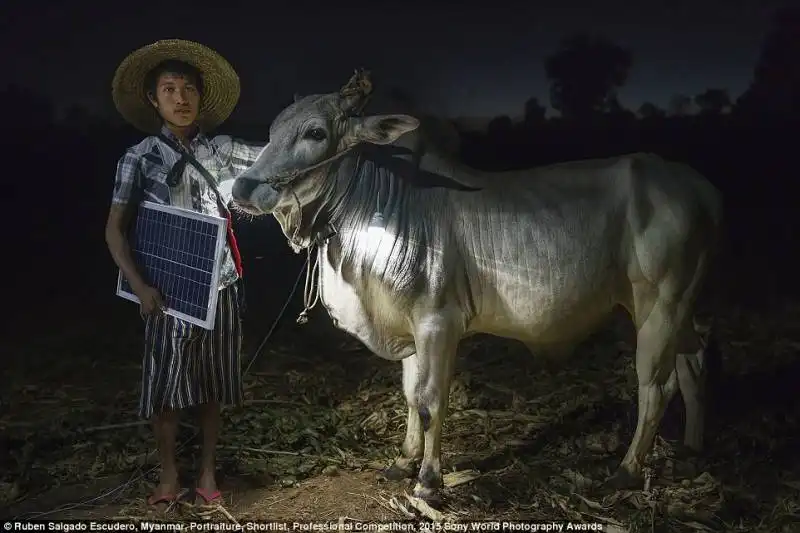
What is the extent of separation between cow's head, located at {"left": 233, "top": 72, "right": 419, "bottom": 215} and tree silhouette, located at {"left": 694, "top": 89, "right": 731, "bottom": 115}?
2.44 meters

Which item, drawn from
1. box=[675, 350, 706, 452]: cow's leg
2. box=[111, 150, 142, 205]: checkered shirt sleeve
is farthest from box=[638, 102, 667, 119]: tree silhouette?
box=[111, 150, 142, 205]: checkered shirt sleeve

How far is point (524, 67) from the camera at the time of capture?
447cm

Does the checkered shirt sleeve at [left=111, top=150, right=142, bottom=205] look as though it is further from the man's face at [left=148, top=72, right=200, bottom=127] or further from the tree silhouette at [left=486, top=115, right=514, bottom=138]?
the tree silhouette at [left=486, top=115, right=514, bottom=138]

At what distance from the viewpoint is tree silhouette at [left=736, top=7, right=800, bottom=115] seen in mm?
4648

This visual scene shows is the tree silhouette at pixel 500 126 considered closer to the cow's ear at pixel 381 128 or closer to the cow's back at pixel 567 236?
the cow's back at pixel 567 236

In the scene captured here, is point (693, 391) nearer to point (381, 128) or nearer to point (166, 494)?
point (381, 128)

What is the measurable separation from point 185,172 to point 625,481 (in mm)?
2556

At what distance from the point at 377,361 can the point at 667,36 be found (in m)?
3.11

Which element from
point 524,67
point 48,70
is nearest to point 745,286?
point 524,67

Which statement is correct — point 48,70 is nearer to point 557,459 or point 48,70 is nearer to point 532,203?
point 532,203

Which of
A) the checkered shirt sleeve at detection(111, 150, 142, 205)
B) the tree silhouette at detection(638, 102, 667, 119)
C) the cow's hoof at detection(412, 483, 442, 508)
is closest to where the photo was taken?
the checkered shirt sleeve at detection(111, 150, 142, 205)

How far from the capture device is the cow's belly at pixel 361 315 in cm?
342

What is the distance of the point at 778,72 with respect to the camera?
4.77m

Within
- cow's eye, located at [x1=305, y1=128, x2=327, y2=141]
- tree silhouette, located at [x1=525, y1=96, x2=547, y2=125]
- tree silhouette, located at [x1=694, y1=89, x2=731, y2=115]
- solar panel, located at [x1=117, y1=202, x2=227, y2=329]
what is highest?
tree silhouette, located at [x1=694, y1=89, x2=731, y2=115]
